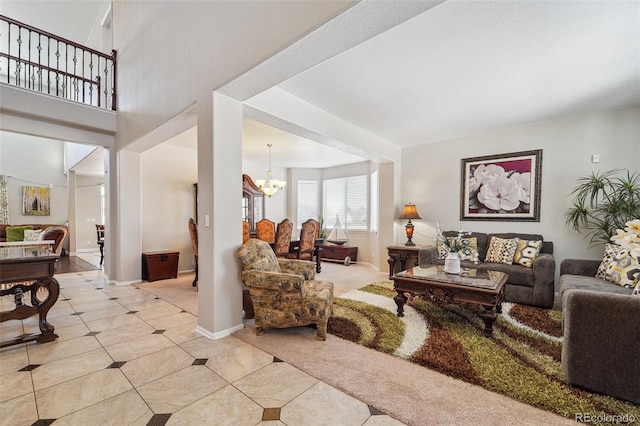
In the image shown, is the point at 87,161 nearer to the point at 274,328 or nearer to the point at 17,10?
the point at 17,10

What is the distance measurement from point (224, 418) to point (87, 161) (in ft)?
25.8

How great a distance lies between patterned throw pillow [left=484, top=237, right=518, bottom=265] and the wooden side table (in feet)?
3.56

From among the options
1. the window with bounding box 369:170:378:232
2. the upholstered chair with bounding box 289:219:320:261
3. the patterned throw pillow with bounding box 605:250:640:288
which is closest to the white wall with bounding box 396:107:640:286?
the patterned throw pillow with bounding box 605:250:640:288

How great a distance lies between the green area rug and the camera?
1730 mm

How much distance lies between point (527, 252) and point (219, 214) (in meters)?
4.10

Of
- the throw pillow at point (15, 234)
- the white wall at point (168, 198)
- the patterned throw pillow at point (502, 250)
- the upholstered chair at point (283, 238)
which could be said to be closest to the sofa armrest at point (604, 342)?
the patterned throw pillow at point (502, 250)

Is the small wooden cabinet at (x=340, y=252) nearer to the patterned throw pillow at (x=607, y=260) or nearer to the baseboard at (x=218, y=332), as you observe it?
the baseboard at (x=218, y=332)

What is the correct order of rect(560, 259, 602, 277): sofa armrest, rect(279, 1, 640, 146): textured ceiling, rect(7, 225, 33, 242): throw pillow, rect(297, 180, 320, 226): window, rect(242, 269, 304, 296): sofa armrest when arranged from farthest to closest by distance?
1. rect(297, 180, 320, 226): window
2. rect(7, 225, 33, 242): throw pillow
3. rect(560, 259, 602, 277): sofa armrest
4. rect(242, 269, 304, 296): sofa armrest
5. rect(279, 1, 640, 146): textured ceiling

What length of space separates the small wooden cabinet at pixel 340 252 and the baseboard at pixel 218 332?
4315mm

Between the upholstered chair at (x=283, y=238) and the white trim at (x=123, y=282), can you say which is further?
the upholstered chair at (x=283, y=238)

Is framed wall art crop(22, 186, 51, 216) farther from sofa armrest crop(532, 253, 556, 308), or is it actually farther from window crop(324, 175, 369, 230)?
sofa armrest crop(532, 253, 556, 308)

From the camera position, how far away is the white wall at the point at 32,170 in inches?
316

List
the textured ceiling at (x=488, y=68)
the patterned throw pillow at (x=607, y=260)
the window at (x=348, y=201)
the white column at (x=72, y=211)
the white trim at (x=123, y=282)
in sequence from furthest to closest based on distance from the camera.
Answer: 1. the white column at (x=72, y=211)
2. the window at (x=348, y=201)
3. the white trim at (x=123, y=282)
4. the patterned throw pillow at (x=607, y=260)
5. the textured ceiling at (x=488, y=68)

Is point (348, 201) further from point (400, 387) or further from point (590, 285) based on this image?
point (400, 387)
